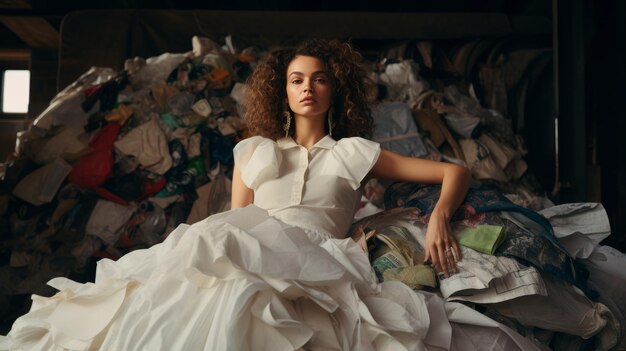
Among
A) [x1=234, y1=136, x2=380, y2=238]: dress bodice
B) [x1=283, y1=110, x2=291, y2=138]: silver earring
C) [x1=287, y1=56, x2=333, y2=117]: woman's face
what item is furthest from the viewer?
[x1=283, y1=110, x2=291, y2=138]: silver earring

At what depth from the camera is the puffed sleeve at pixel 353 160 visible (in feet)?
8.08

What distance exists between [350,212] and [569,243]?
78 centimetres

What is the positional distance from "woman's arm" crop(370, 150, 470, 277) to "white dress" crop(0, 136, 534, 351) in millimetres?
231

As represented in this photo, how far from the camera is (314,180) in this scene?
250 centimetres

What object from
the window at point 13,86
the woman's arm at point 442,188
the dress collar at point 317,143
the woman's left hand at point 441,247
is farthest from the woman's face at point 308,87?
the window at point 13,86

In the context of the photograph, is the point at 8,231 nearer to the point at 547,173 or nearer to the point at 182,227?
the point at 182,227

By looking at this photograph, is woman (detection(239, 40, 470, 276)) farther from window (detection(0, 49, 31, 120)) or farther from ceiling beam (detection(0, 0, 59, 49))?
window (detection(0, 49, 31, 120))

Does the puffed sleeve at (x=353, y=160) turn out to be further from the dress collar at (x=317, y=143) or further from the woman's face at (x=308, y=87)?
the woman's face at (x=308, y=87)

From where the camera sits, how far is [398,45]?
5.54 m

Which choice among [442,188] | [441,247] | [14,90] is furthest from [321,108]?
[14,90]

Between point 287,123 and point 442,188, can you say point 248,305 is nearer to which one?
point 442,188

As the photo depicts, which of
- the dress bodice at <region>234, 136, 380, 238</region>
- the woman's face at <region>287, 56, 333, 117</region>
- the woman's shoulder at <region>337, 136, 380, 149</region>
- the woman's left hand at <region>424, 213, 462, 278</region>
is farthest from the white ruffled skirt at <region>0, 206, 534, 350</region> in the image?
the woman's face at <region>287, 56, 333, 117</region>

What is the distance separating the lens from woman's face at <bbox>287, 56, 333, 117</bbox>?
2.58 m

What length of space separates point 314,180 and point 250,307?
93cm
